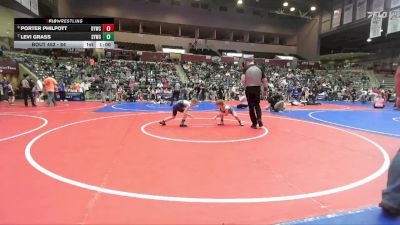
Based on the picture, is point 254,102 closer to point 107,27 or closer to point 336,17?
point 107,27

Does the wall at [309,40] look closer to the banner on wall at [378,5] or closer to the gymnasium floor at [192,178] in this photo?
the banner on wall at [378,5]

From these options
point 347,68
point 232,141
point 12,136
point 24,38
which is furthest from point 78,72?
point 347,68

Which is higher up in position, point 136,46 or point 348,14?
point 348,14

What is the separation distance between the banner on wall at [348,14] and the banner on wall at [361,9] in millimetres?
1237

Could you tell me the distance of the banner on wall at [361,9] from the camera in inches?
1135

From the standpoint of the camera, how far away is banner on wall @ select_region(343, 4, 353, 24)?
103ft

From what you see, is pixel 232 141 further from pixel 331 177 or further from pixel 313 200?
pixel 313 200

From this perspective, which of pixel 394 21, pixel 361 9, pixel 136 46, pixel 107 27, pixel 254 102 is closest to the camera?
pixel 254 102

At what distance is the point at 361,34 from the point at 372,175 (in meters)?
37.3

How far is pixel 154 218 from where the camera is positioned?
8.56 ft

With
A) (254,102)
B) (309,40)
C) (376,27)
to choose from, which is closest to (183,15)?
(309,40)

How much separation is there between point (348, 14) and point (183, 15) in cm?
1754

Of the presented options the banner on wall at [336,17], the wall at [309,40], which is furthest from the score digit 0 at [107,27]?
the wall at [309,40]

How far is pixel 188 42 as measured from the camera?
37.3 meters
